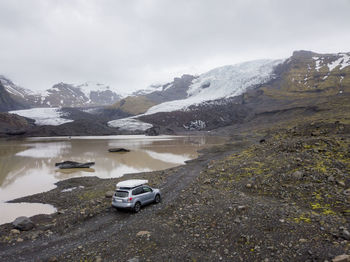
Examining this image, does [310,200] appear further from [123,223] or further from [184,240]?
[123,223]

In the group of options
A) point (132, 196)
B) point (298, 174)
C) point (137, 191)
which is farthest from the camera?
point (298, 174)

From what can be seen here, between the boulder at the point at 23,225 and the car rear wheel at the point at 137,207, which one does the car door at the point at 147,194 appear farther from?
the boulder at the point at 23,225

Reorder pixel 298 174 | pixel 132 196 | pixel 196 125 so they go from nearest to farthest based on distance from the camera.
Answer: pixel 132 196
pixel 298 174
pixel 196 125

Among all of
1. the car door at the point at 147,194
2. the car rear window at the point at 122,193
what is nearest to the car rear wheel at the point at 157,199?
the car door at the point at 147,194

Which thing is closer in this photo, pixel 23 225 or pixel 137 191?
pixel 23 225

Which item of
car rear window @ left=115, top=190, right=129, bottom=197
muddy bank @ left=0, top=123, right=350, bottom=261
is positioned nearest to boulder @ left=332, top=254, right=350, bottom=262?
muddy bank @ left=0, top=123, right=350, bottom=261

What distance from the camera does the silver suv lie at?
15469 millimetres

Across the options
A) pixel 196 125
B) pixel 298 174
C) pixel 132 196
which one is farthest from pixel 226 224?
pixel 196 125

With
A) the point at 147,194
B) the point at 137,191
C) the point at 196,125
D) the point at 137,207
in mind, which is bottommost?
the point at 137,207

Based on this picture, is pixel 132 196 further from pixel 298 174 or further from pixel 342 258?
pixel 298 174

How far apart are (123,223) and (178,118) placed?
173 metres

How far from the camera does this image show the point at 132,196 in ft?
51.3

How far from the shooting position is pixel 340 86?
150750 mm

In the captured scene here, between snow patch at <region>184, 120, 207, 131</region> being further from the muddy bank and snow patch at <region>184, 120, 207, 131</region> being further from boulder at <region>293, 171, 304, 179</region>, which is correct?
boulder at <region>293, 171, 304, 179</region>
